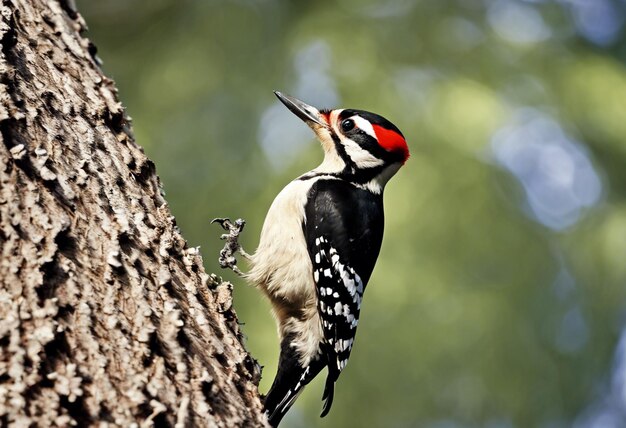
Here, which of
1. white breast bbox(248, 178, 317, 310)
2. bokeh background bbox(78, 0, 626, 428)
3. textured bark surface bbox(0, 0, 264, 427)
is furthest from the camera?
bokeh background bbox(78, 0, 626, 428)

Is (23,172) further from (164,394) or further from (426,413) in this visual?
(426,413)

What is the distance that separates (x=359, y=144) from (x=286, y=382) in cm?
126

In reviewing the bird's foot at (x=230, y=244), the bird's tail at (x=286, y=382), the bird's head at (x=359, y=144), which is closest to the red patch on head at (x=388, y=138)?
the bird's head at (x=359, y=144)

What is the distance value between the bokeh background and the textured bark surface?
2688 millimetres

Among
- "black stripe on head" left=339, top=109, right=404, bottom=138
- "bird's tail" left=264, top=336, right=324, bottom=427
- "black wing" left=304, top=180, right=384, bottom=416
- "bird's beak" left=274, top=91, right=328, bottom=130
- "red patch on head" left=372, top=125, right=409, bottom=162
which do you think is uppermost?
"bird's beak" left=274, top=91, right=328, bottom=130

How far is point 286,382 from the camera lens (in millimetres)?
3316

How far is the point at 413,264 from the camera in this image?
5445mm

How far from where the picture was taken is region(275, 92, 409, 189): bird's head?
396 cm

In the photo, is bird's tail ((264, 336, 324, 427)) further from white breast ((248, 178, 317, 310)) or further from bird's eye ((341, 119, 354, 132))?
bird's eye ((341, 119, 354, 132))

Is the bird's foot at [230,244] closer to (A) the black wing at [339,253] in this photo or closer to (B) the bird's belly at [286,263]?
(B) the bird's belly at [286,263]

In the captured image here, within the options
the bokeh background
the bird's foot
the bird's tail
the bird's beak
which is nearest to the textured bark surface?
the bird's tail

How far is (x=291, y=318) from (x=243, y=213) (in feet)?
7.26

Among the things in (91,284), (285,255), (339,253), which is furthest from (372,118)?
(91,284)

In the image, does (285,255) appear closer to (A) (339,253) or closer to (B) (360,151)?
(A) (339,253)
